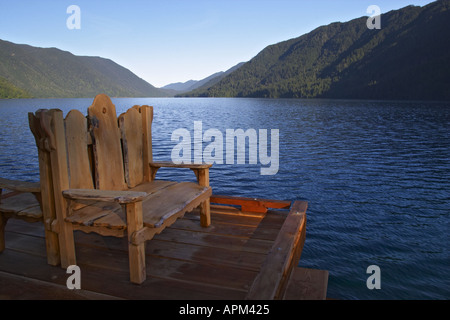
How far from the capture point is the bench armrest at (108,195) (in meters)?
2.99

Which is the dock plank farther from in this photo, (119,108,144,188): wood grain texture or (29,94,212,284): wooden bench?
(119,108,144,188): wood grain texture

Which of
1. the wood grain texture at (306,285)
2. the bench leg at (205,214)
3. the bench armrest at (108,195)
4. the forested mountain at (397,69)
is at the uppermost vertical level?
the forested mountain at (397,69)

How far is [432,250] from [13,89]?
637ft

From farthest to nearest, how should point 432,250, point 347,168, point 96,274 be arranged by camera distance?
1. point 347,168
2. point 432,250
3. point 96,274

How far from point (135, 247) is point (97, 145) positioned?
1.48 meters

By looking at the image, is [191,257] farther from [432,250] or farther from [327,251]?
[432,250]

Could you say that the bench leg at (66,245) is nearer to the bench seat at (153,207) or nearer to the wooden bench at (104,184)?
the wooden bench at (104,184)

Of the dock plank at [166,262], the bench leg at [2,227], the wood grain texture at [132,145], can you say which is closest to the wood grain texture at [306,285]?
the dock plank at [166,262]

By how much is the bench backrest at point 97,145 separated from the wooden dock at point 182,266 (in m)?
0.92

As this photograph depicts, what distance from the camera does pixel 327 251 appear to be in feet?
23.7

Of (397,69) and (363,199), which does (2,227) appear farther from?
(397,69)

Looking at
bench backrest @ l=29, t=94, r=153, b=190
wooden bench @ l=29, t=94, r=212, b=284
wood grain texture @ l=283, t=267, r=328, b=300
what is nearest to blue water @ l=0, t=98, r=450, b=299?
wood grain texture @ l=283, t=267, r=328, b=300

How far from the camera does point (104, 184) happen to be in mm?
4098

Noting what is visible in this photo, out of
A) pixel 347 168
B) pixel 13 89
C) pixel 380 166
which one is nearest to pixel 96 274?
pixel 347 168
